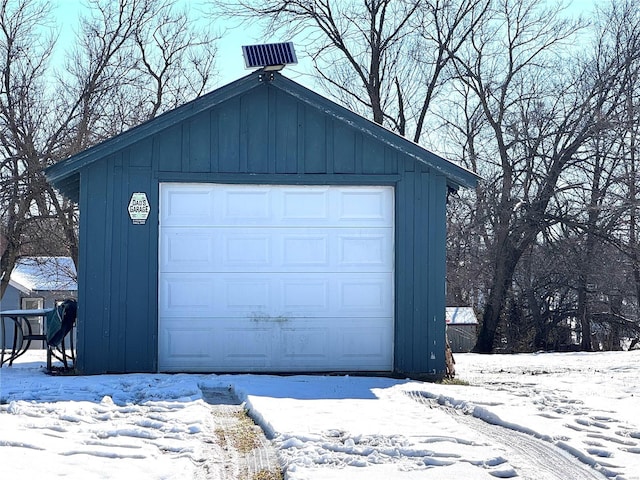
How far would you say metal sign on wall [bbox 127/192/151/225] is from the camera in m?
11.2

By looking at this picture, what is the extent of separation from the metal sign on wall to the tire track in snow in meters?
4.96

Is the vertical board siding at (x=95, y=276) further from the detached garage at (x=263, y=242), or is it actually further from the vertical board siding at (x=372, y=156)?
the vertical board siding at (x=372, y=156)

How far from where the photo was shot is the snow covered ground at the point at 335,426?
20.0ft

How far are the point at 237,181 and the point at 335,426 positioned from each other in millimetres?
4533

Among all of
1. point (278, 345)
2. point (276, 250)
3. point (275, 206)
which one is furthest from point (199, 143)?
point (278, 345)

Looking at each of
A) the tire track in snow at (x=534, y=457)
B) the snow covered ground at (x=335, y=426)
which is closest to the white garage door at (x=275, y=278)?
the snow covered ground at (x=335, y=426)

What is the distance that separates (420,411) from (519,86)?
62.8 ft

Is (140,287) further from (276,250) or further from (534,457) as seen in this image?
(534,457)

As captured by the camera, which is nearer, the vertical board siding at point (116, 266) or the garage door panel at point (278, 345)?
the vertical board siding at point (116, 266)

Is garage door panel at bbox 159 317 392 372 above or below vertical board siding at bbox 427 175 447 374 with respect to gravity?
below

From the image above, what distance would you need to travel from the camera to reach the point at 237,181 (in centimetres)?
1134

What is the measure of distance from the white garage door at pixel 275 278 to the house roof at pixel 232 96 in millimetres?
657

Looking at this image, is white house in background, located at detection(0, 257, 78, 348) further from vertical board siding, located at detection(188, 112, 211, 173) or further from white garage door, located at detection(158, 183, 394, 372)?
vertical board siding, located at detection(188, 112, 211, 173)

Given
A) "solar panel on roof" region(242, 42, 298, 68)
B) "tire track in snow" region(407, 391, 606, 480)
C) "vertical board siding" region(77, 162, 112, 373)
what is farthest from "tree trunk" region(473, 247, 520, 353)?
"tire track in snow" region(407, 391, 606, 480)
